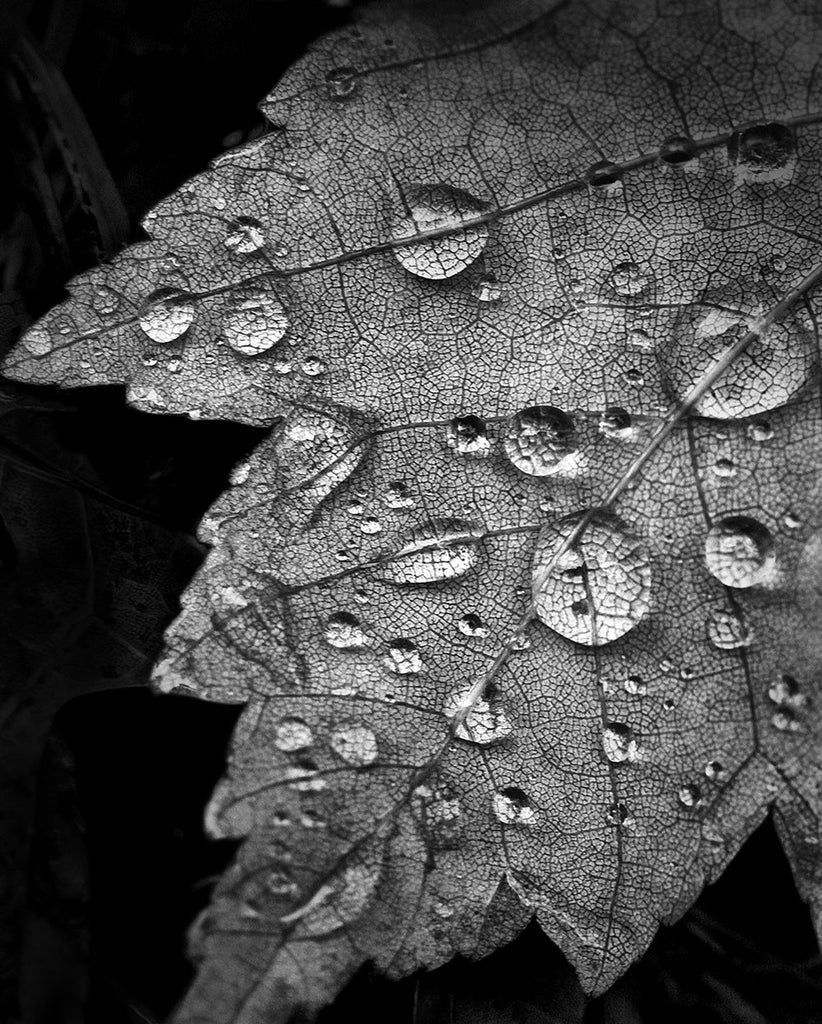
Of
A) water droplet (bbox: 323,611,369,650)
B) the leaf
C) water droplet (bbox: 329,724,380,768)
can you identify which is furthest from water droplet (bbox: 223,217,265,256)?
water droplet (bbox: 329,724,380,768)

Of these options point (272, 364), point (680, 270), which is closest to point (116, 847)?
point (272, 364)

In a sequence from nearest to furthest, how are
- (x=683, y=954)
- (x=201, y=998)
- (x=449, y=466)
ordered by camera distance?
(x=201, y=998), (x=449, y=466), (x=683, y=954)

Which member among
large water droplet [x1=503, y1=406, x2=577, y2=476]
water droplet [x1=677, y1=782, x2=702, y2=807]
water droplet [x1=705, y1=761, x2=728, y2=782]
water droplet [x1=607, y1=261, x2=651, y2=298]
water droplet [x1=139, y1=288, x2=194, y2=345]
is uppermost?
water droplet [x1=139, y1=288, x2=194, y2=345]

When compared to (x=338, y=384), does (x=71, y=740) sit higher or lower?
lower

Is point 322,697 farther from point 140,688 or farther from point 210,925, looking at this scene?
point 140,688

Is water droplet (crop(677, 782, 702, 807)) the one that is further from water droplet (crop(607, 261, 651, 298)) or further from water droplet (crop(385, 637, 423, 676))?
water droplet (crop(607, 261, 651, 298))

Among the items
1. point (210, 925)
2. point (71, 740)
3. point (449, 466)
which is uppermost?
point (449, 466)
